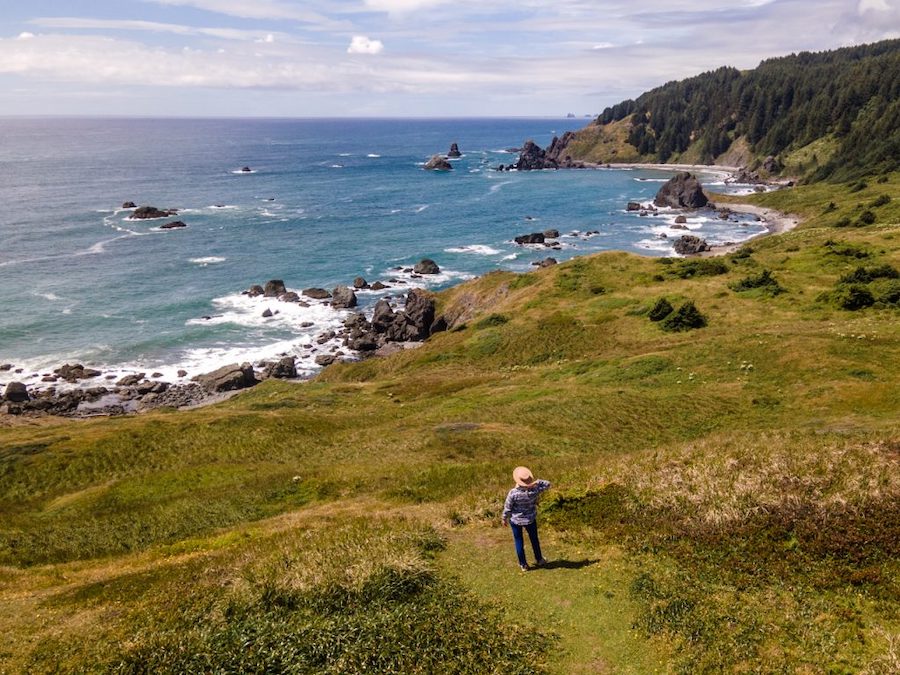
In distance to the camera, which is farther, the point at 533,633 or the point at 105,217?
the point at 105,217

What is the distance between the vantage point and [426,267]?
4491 inches

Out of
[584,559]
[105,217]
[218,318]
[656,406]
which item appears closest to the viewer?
[584,559]

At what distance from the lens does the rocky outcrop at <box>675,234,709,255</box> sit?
120625mm

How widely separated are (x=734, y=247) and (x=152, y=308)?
381 feet

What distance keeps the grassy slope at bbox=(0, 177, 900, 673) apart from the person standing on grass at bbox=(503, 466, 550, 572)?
83 centimetres

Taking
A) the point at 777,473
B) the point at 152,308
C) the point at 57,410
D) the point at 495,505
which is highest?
the point at 777,473

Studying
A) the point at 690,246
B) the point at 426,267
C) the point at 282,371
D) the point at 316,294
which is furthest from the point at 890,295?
the point at 316,294

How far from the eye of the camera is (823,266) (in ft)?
217

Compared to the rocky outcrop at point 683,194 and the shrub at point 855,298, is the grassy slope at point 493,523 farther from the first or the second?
the rocky outcrop at point 683,194

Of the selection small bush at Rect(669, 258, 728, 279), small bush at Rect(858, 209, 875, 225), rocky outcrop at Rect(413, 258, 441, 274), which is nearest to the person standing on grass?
small bush at Rect(669, 258, 728, 279)

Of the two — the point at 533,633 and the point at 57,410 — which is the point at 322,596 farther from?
the point at 57,410

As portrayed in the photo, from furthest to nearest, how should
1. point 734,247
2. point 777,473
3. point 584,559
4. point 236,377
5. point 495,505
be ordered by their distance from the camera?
point 734,247 < point 236,377 < point 495,505 < point 777,473 < point 584,559

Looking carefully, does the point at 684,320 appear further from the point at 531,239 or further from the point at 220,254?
the point at 220,254

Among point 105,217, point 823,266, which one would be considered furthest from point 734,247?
point 105,217
